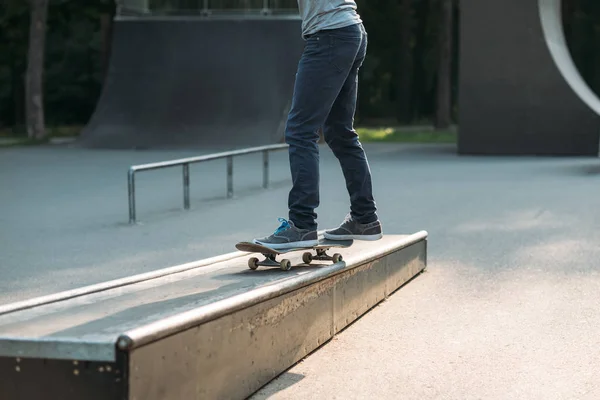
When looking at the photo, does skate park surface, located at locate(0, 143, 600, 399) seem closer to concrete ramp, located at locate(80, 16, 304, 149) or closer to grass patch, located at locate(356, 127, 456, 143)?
concrete ramp, located at locate(80, 16, 304, 149)

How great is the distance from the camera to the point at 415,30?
48.0m

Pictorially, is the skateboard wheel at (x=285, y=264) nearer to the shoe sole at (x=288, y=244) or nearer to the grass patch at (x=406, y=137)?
the shoe sole at (x=288, y=244)

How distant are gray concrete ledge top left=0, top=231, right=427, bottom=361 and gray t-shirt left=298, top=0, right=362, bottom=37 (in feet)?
4.17

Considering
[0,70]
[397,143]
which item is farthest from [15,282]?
[0,70]

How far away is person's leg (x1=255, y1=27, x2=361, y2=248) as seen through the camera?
5414 millimetres

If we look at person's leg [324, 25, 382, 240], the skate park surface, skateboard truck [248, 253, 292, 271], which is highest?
person's leg [324, 25, 382, 240]

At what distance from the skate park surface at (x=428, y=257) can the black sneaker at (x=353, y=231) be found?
0.45 m

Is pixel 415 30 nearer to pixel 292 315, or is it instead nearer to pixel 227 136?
pixel 227 136

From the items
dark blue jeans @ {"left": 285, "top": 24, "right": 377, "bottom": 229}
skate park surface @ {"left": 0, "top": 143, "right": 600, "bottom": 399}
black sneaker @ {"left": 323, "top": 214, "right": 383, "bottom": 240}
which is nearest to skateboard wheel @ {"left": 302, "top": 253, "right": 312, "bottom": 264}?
dark blue jeans @ {"left": 285, "top": 24, "right": 377, "bottom": 229}

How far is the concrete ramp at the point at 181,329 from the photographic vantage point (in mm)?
3262

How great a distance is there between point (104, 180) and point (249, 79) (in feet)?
35.3

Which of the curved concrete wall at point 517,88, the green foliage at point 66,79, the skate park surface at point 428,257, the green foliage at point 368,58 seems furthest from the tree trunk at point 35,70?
the curved concrete wall at point 517,88

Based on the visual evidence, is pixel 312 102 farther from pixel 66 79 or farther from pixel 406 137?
pixel 66 79

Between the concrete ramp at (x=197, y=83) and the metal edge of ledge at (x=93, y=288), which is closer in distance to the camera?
the metal edge of ledge at (x=93, y=288)
